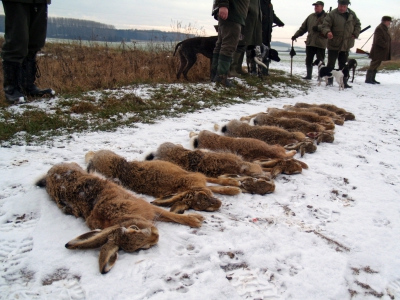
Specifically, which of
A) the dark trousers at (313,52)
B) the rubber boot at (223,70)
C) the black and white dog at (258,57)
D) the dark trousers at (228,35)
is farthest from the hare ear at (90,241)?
the dark trousers at (313,52)

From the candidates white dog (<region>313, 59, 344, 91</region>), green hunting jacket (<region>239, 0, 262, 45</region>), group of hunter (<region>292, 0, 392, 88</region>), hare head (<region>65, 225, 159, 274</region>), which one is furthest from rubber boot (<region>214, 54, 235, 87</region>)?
hare head (<region>65, 225, 159, 274</region>)

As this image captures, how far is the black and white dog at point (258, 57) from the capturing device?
9328 millimetres

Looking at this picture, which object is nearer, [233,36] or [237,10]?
[237,10]

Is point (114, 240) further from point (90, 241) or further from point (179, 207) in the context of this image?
point (179, 207)

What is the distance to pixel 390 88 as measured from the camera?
33.4 feet

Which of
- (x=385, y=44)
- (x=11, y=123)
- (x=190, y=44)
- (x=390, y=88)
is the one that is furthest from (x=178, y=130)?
(x=385, y=44)

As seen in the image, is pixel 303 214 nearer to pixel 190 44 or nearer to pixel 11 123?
pixel 11 123

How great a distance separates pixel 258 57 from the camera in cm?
950

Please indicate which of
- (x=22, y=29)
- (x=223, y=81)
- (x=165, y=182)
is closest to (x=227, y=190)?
(x=165, y=182)

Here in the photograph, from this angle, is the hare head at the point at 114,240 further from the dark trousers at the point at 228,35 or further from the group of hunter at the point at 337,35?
the group of hunter at the point at 337,35

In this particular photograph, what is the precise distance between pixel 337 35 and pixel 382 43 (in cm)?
237

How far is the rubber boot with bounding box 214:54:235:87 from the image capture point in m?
7.35

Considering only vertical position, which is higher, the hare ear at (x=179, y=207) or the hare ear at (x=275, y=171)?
the hare ear at (x=275, y=171)

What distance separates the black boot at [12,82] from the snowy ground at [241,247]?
212cm
